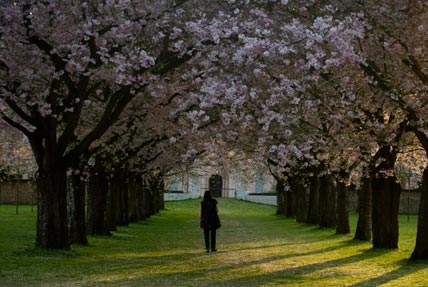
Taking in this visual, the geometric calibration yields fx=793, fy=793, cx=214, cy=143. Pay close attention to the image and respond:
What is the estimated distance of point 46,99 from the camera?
812 inches

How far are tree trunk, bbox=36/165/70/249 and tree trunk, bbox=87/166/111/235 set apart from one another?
9822 millimetres

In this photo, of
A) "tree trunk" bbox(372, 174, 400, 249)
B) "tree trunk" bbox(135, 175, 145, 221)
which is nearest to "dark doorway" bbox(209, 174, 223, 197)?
"tree trunk" bbox(135, 175, 145, 221)

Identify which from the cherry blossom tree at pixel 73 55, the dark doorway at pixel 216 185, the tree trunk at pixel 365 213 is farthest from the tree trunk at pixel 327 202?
the dark doorway at pixel 216 185

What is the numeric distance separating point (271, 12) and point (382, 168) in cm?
913

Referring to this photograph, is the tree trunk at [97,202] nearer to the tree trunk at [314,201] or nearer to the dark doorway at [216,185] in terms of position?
the tree trunk at [314,201]

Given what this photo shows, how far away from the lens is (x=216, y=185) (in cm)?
12469

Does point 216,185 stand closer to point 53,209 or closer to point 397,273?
point 53,209

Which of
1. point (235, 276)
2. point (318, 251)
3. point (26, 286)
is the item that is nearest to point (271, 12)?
point (235, 276)

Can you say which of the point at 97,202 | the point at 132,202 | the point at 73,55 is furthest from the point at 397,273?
the point at 132,202

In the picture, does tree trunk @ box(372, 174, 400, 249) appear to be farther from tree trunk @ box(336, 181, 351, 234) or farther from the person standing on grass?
tree trunk @ box(336, 181, 351, 234)

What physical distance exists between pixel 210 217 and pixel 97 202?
8.56 metres

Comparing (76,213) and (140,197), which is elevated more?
(140,197)

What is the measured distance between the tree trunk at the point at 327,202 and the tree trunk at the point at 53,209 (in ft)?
70.5

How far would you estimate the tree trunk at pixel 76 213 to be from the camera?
26062 millimetres
